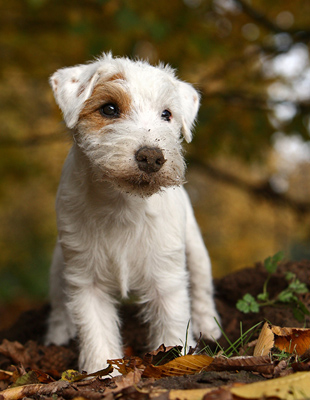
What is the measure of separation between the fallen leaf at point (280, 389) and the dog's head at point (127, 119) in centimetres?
124

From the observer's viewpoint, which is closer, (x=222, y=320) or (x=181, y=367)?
(x=181, y=367)

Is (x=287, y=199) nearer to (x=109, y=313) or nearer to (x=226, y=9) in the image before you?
(x=226, y=9)

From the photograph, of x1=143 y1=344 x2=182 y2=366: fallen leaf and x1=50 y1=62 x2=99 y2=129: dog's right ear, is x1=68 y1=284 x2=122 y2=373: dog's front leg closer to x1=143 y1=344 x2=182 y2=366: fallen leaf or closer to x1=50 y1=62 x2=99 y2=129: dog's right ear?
x1=143 y1=344 x2=182 y2=366: fallen leaf

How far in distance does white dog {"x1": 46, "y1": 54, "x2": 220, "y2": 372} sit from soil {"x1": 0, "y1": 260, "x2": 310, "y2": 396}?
42cm

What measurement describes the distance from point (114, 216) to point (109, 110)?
0.71m

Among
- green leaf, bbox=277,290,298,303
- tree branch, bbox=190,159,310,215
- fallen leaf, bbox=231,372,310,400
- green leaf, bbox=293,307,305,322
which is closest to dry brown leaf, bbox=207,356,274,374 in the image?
fallen leaf, bbox=231,372,310,400

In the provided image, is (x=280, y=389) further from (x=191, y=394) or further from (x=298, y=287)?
(x=298, y=287)

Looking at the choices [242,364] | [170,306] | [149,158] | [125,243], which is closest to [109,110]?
[149,158]

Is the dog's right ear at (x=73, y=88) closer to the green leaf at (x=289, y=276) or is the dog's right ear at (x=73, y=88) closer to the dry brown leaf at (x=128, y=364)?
the dry brown leaf at (x=128, y=364)

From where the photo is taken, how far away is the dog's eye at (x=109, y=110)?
2.99 m

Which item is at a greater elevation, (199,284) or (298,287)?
(298,287)

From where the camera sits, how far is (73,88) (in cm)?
318

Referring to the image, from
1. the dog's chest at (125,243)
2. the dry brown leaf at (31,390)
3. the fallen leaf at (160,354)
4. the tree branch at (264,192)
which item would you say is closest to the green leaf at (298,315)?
the fallen leaf at (160,354)

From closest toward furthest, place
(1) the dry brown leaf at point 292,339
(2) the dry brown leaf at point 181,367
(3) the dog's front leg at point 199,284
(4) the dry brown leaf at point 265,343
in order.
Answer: (2) the dry brown leaf at point 181,367 → (4) the dry brown leaf at point 265,343 → (1) the dry brown leaf at point 292,339 → (3) the dog's front leg at point 199,284
